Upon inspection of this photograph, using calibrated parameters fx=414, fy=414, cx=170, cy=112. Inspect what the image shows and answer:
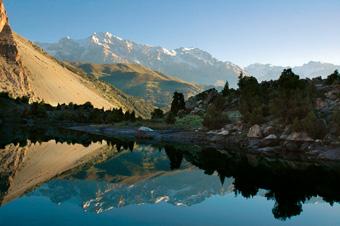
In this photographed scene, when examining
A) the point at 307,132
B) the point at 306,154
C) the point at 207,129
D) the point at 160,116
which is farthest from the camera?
the point at 160,116

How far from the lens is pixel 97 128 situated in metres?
144

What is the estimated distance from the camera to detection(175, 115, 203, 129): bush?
121 m

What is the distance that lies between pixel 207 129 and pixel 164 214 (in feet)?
254

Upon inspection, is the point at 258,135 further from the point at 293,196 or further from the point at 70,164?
the point at 293,196

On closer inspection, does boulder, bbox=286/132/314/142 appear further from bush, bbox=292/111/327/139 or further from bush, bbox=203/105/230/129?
bush, bbox=203/105/230/129

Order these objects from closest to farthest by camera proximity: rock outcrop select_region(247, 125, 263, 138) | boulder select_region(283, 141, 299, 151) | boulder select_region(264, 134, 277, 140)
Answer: boulder select_region(283, 141, 299, 151) → boulder select_region(264, 134, 277, 140) → rock outcrop select_region(247, 125, 263, 138)

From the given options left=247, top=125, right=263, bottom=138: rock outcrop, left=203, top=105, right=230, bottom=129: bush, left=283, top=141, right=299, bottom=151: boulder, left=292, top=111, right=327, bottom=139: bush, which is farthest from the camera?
left=203, top=105, right=230, bottom=129: bush

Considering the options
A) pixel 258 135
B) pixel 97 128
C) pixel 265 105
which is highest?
pixel 265 105

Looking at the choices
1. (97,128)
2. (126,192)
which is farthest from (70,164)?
(97,128)

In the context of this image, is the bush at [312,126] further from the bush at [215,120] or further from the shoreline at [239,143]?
the bush at [215,120]

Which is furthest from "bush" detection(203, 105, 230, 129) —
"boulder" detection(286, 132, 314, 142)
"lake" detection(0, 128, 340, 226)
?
"lake" detection(0, 128, 340, 226)

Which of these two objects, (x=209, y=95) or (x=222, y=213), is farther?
(x=209, y=95)

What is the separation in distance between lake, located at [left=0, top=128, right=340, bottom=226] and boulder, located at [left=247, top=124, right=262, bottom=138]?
15888 millimetres

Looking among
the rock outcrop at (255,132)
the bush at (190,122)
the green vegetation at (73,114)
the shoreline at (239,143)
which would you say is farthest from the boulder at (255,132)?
the green vegetation at (73,114)
